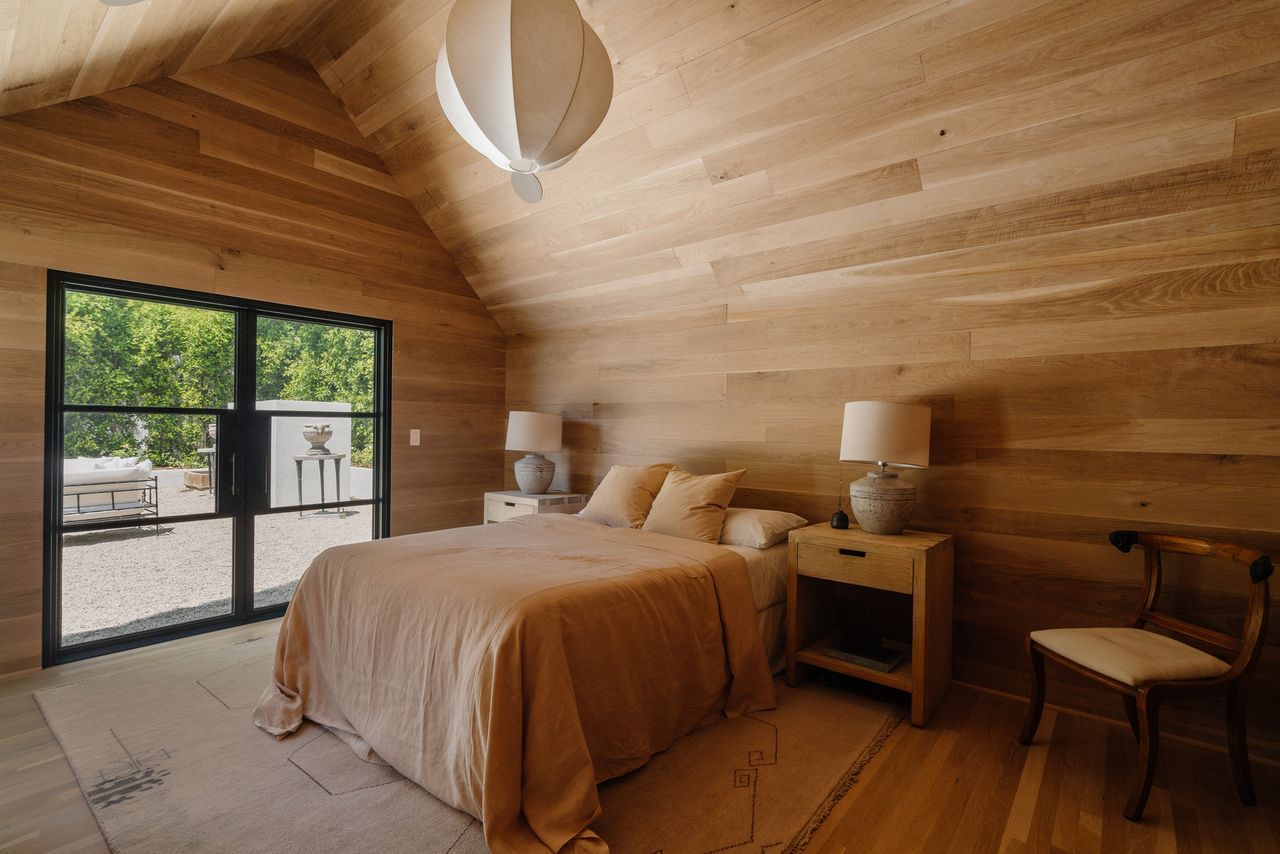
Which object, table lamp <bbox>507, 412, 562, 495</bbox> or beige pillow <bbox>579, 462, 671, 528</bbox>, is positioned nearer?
beige pillow <bbox>579, 462, 671, 528</bbox>

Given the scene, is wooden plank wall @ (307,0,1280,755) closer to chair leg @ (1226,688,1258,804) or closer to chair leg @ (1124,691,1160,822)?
chair leg @ (1226,688,1258,804)

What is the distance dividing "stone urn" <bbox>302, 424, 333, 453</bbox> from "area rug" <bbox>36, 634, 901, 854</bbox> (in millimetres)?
1555

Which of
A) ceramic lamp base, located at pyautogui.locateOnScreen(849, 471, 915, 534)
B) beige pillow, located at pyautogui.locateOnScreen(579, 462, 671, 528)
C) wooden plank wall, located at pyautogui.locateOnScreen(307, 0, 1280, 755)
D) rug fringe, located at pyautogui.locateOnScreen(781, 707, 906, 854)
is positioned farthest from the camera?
beige pillow, located at pyautogui.locateOnScreen(579, 462, 671, 528)

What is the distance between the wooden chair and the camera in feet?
5.98

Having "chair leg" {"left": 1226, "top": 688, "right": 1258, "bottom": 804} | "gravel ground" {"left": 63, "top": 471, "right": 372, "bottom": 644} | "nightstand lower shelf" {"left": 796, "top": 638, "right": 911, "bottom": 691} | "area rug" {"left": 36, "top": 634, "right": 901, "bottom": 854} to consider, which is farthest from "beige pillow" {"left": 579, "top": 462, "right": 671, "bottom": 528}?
"chair leg" {"left": 1226, "top": 688, "right": 1258, "bottom": 804}

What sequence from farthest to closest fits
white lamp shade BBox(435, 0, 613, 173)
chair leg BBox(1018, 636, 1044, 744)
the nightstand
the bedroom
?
the nightstand
chair leg BBox(1018, 636, 1044, 744)
the bedroom
white lamp shade BBox(435, 0, 613, 173)

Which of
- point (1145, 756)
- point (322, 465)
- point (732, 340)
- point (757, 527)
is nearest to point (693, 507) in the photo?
point (757, 527)

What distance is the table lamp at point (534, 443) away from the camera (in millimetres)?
4215

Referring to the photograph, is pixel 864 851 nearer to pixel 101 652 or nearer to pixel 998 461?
pixel 998 461

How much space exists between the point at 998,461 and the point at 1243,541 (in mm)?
810

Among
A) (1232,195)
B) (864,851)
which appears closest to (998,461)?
(1232,195)

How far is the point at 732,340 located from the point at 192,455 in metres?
3.04

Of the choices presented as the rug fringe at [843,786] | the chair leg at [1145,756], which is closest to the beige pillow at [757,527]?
the rug fringe at [843,786]

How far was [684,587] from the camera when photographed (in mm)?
2330
